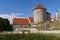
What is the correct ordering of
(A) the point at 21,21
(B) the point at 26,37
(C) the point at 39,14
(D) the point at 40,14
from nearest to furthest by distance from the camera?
1. (B) the point at 26,37
2. (C) the point at 39,14
3. (D) the point at 40,14
4. (A) the point at 21,21

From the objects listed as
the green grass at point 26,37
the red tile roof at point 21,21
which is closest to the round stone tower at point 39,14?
the red tile roof at point 21,21

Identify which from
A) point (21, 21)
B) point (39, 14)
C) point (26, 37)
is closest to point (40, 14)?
point (39, 14)

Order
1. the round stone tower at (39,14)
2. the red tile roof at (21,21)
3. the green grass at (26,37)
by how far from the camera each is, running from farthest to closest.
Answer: the red tile roof at (21,21) < the round stone tower at (39,14) < the green grass at (26,37)

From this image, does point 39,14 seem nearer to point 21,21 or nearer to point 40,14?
point 40,14

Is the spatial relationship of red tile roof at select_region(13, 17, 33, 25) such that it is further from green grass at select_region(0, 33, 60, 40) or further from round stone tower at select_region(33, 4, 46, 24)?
green grass at select_region(0, 33, 60, 40)

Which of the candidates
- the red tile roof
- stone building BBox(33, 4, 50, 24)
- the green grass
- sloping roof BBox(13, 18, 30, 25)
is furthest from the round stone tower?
the green grass

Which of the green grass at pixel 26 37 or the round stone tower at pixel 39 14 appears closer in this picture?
the green grass at pixel 26 37

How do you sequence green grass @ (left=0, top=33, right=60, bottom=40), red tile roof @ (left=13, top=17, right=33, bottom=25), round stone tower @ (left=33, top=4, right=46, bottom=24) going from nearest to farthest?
green grass @ (left=0, top=33, right=60, bottom=40) → round stone tower @ (left=33, top=4, right=46, bottom=24) → red tile roof @ (left=13, top=17, right=33, bottom=25)

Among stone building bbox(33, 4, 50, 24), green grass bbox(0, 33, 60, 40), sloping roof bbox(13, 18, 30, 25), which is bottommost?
green grass bbox(0, 33, 60, 40)

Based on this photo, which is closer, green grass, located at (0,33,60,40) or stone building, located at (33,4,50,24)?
green grass, located at (0,33,60,40)

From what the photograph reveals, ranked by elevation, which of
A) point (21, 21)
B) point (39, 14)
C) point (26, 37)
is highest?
point (39, 14)

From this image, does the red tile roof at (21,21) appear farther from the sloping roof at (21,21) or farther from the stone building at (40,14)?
the stone building at (40,14)

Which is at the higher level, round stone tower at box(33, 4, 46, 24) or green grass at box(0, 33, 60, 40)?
round stone tower at box(33, 4, 46, 24)

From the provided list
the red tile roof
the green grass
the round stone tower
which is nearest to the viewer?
the green grass
